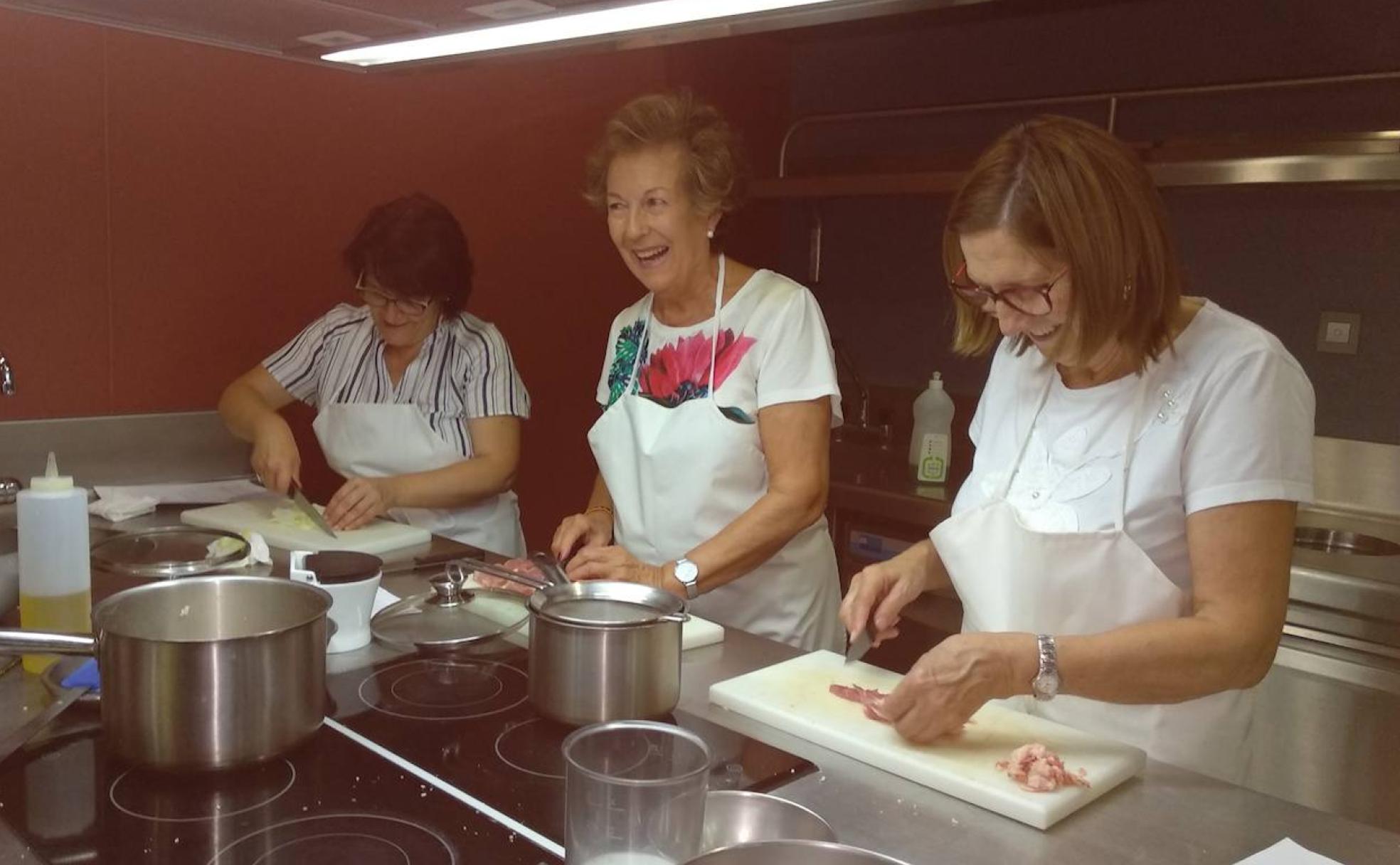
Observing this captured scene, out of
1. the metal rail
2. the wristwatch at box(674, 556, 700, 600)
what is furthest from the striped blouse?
the metal rail

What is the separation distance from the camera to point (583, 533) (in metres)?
1.94

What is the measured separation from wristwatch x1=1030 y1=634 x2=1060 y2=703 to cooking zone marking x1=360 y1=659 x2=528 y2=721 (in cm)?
57

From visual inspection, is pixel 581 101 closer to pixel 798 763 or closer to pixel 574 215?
pixel 574 215

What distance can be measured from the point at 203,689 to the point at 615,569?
68 centimetres

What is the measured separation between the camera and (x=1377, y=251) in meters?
2.77

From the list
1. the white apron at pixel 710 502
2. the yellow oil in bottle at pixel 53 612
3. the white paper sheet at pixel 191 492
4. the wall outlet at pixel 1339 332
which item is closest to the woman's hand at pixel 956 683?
the white apron at pixel 710 502

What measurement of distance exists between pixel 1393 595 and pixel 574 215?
2218 millimetres

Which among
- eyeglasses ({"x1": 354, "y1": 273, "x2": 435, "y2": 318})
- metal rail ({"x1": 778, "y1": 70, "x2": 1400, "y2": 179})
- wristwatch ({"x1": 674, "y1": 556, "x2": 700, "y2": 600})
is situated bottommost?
wristwatch ({"x1": 674, "y1": 556, "x2": 700, "y2": 600})

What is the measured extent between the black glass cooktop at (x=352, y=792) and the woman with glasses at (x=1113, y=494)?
0.35m

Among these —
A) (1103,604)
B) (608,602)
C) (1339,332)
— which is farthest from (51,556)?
(1339,332)

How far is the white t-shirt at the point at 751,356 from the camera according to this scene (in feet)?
6.02

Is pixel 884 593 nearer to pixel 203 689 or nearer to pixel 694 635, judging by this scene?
pixel 694 635

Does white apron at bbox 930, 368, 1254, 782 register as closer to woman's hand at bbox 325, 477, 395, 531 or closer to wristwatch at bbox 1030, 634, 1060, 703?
wristwatch at bbox 1030, 634, 1060, 703

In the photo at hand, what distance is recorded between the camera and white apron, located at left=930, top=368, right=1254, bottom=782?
133cm
